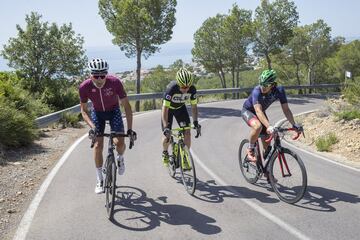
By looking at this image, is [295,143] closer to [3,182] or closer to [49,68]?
[3,182]

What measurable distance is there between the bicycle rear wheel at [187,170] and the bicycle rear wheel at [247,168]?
1285mm

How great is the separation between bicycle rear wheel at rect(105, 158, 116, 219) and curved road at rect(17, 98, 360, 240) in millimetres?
169

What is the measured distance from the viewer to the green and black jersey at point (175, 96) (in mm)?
7816

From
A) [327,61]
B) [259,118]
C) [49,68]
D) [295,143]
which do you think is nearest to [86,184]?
[259,118]

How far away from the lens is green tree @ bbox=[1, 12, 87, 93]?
23453mm

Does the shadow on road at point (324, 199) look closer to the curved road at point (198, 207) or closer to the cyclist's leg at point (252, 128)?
the curved road at point (198, 207)

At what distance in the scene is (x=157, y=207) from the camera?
682cm

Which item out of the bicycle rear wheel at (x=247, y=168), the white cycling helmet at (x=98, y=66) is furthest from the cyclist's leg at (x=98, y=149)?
the bicycle rear wheel at (x=247, y=168)

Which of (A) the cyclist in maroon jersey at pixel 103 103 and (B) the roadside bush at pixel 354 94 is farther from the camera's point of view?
(B) the roadside bush at pixel 354 94

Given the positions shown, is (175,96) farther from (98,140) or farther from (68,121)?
(68,121)

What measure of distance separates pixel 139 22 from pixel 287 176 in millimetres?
25969

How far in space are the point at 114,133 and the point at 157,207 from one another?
143 centimetres

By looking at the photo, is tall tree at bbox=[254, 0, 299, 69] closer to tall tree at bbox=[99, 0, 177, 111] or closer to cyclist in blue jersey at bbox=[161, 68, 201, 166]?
tall tree at bbox=[99, 0, 177, 111]

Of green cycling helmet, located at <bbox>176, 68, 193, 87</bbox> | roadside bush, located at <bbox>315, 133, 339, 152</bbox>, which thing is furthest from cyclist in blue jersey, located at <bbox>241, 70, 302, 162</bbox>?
roadside bush, located at <bbox>315, 133, 339, 152</bbox>
